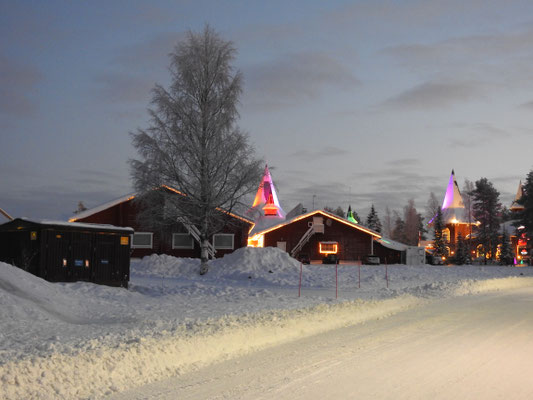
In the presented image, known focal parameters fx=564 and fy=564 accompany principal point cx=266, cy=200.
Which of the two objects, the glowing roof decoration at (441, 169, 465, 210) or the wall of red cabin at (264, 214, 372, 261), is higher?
the glowing roof decoration at (441, 169, 465, 210)

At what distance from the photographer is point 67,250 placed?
68.2 feet

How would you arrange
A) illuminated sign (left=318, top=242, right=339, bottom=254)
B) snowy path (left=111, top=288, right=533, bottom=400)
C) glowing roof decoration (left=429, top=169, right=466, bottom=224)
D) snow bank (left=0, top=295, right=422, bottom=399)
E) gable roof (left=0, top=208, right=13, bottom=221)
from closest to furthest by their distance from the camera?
snow bank (left=0, top=295, right=422, bottom=399), snowy path (left=111, top=288, right=533, bottom=400), gable roof (left=0, top=208, right=13, bottom=221), illuminated sign (left=318, top=242, right=339, bottom=254), glowing roof decoration (left=429, top=169, right=466, bottom=224)

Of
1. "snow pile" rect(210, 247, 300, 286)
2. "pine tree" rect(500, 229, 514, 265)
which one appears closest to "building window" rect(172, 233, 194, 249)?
"snow pile" rect(210, 247, 300, 286)

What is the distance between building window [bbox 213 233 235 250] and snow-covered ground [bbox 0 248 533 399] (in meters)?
18.6

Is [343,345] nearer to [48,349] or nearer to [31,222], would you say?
[48,349]

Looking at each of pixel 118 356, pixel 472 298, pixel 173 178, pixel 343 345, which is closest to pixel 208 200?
pixel 173 178

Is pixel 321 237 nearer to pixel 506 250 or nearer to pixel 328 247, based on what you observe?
pixel 328 247

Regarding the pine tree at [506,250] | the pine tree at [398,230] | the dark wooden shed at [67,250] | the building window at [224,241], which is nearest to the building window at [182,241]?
the building window at [224,241]

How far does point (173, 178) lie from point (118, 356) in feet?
73.5

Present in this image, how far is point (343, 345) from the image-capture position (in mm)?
10930

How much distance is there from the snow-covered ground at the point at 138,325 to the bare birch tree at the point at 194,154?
7.18m

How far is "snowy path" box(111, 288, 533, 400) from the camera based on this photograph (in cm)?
735

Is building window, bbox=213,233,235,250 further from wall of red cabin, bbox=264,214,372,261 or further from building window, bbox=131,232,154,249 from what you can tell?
wall of red cabin, bbox=264,214,372,261

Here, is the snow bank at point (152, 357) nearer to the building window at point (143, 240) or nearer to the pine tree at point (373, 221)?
the building window at point (143, 240)
